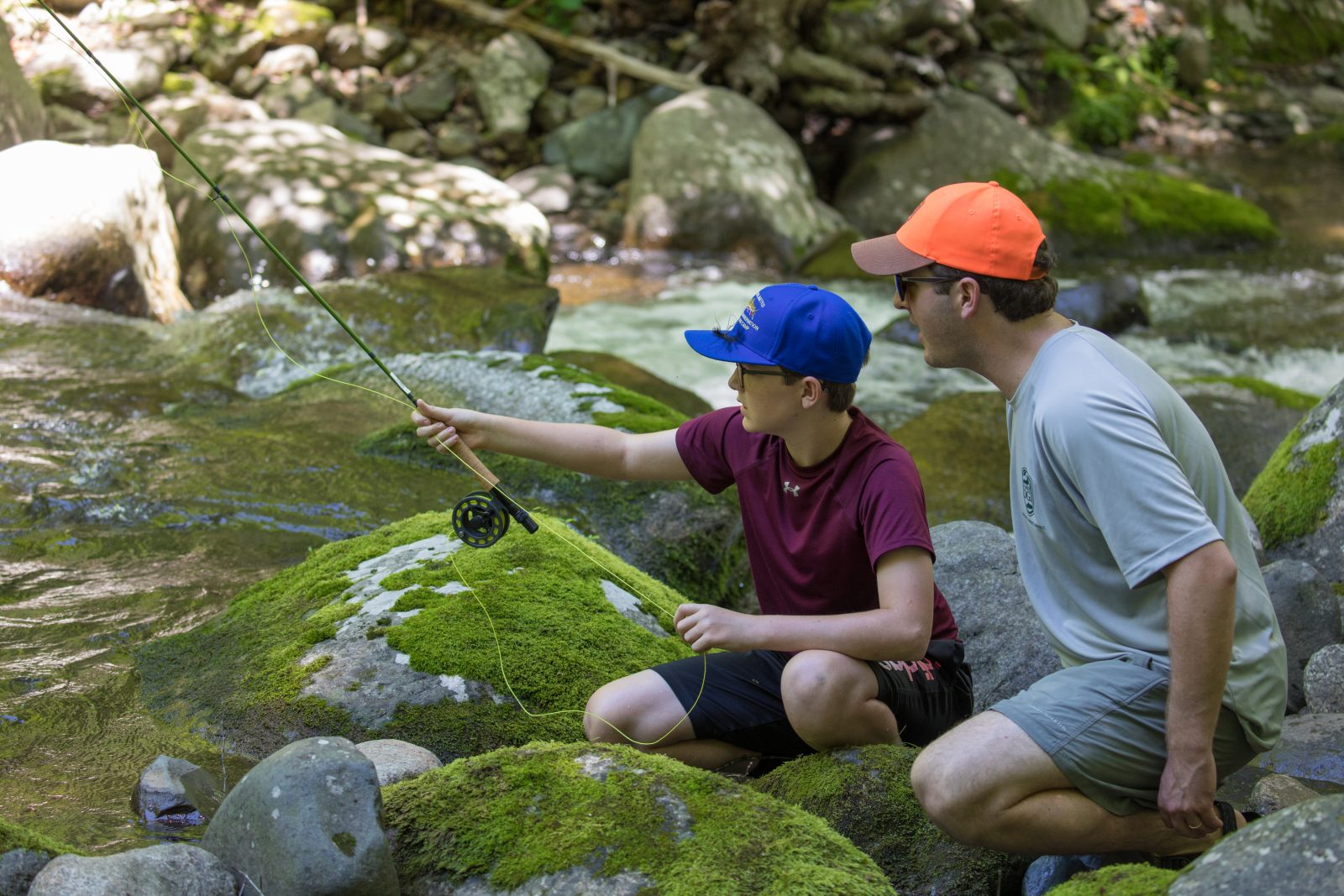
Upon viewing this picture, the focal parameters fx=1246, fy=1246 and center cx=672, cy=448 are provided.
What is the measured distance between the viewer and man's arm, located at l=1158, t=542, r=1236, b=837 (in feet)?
8.50

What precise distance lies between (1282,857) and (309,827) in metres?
1.83

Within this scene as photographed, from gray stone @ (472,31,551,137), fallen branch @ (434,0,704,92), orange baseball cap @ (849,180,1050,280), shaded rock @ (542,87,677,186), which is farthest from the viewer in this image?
fallen branch @ (434,0,704,92)

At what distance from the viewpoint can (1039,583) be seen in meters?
3.07

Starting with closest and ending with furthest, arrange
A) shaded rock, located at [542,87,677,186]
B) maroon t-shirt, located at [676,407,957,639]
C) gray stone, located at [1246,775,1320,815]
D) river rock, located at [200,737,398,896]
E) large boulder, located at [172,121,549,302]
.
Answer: river rock, located at [200,737,398,896] → maroon t-shirt, located at [676,407,957,639] → gray stone, located at [1246,775,1320,815] → large boulder, located at [172,121,549,302] → shaded rock, located at [542,87,677,186]

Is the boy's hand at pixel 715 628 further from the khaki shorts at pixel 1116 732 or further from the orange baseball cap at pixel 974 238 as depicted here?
the orange baseball cap at pixel 974 238

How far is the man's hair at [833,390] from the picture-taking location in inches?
127

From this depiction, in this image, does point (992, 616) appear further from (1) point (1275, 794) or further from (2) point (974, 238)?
(2) point (974, 238)

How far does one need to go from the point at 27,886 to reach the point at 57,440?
4212 mm

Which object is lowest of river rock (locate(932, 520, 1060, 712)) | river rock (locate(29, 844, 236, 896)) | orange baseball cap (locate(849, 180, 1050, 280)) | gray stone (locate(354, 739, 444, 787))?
river rock (locate(932, 520, 1060, 712))

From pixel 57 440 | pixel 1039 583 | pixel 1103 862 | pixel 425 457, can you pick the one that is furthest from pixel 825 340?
pixel 57 440

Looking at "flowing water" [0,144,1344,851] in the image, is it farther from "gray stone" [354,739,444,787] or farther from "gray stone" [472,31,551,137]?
"gray stone" [472,31,551,137]

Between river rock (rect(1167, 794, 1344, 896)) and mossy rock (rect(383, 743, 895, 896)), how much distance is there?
26.9 inches

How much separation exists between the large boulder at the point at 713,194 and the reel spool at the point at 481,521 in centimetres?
965

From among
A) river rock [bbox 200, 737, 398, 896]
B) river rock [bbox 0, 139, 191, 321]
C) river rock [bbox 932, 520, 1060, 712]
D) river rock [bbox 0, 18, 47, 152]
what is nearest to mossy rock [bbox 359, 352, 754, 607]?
river rock [bbox 932, 520, 1060, 712]
